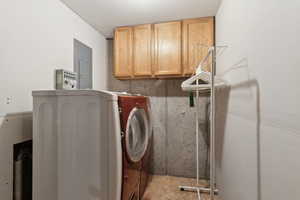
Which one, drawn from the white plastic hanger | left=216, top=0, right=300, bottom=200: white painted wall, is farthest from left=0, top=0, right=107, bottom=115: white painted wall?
left=216, top=0, right=300, bottom=200: white painted wall

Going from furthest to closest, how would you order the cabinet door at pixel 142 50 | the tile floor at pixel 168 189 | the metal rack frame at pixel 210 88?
1. the cabinet door at pixel 142 50
2. the tile floor at pixel 168 189
3. the metal rack frame at pixel 210 88

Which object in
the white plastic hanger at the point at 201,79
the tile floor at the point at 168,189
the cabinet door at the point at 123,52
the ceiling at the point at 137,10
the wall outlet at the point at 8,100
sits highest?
the ceiling at the point at 137,10

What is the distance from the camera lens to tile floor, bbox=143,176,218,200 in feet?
6.89

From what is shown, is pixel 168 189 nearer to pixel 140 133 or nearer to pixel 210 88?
pixel 140 133

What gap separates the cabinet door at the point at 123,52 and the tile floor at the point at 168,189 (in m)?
1.69

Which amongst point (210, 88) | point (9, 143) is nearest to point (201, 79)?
point (210, 88)

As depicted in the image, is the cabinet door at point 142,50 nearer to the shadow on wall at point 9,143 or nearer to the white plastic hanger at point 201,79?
the white plastic hanger at point 201,79

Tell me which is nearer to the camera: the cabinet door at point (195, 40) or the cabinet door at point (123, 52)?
the cabinet door at point (195, 40)

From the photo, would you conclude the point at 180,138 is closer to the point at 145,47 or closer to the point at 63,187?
the point at 145,47

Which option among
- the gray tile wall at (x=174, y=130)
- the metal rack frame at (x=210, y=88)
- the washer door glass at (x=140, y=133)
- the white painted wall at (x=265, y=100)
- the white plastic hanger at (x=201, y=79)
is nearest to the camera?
the white painted wall at (x=265, y=100)

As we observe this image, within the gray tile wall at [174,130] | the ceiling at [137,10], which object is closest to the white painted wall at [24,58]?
the ceiling at [137,10]

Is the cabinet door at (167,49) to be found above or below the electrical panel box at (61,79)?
above

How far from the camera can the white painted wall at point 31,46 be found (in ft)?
4.17

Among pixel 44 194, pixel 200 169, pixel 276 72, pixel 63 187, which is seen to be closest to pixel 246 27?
pixel 276 72
